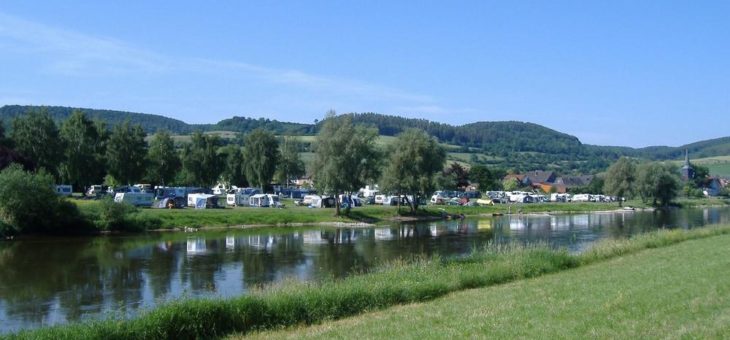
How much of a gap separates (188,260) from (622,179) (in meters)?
89.6

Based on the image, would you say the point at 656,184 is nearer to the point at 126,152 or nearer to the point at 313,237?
the point at 313,237

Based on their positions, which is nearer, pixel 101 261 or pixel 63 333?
pixel 63 333

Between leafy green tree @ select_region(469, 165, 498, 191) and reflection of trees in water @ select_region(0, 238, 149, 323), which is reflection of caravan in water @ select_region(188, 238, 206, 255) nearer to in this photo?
reflection of trees in water @ select_region(0, 238, 149, 323)

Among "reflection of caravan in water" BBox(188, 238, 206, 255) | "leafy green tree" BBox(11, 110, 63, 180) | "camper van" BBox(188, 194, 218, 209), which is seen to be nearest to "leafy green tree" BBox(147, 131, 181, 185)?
"leafy green tree" BBox(11, 110, 63, 180)

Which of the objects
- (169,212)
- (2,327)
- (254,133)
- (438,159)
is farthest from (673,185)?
(2,327)

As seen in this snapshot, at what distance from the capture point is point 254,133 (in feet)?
310

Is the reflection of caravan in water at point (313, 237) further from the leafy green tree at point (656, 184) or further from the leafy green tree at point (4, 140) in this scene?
the leafy green tree at point (656, 184)

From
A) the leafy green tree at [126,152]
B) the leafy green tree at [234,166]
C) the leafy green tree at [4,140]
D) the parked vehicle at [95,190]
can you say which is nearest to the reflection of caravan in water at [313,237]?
the leafy green tree at [126,152]

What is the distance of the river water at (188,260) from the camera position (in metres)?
26.0

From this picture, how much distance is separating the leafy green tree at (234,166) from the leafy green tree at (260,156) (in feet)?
24.9

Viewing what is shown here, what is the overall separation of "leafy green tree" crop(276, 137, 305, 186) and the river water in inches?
1933

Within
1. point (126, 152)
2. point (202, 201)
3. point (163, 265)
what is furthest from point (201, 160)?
point (163, 265)

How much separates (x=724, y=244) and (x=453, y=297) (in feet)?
53.5

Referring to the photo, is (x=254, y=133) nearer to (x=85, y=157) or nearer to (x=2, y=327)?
(x=85, y=157)
